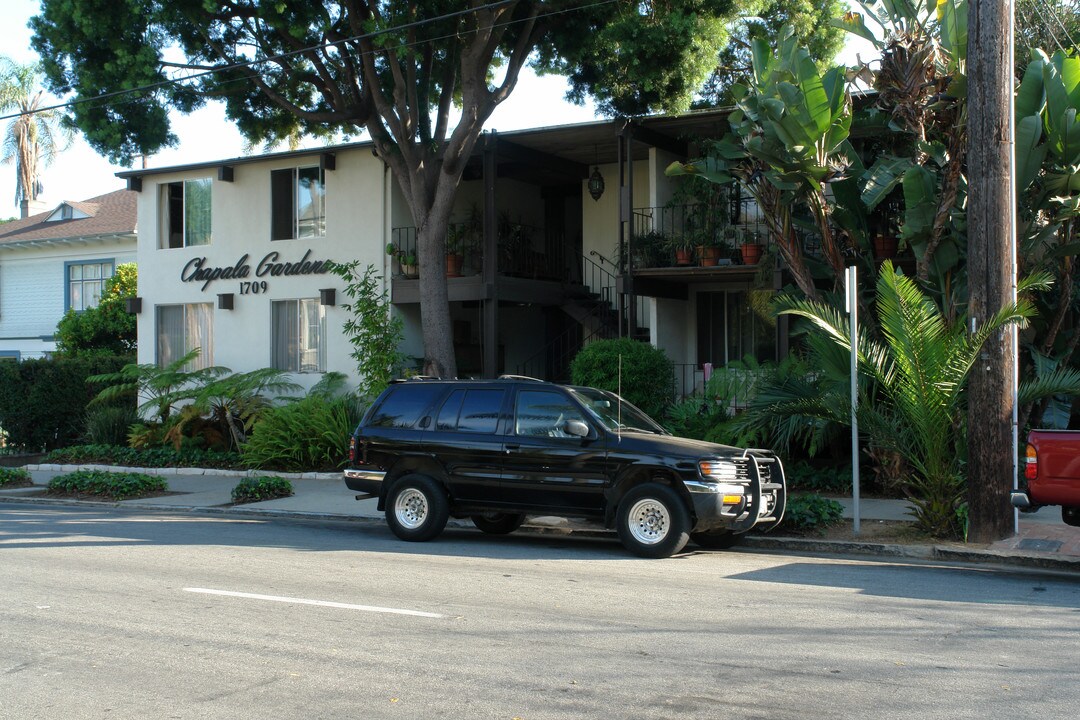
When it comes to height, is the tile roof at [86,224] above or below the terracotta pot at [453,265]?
above

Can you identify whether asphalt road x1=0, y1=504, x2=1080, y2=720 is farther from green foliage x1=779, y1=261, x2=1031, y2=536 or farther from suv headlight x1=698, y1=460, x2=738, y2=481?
green foliage x1=779, y1=261, x2=1031, y2=536

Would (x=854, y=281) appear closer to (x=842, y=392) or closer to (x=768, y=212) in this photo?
(x=842, y=392)

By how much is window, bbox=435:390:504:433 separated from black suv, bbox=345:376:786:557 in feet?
0.04

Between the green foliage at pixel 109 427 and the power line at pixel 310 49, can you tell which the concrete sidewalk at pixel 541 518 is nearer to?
the green foliage at pixel 109 427

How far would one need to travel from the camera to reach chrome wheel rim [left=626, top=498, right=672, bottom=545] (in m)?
10.7

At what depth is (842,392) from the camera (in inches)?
531

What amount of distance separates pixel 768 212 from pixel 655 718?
1082 cm

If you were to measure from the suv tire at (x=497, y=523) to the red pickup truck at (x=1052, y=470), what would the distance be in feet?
18.7

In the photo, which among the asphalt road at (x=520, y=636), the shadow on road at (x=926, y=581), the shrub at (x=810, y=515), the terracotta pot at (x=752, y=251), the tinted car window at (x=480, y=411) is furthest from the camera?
the terracotta pot at (x=752, y=251)

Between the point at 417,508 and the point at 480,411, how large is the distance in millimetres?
1360

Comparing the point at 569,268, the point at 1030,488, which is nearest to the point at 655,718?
the point at 1030,488

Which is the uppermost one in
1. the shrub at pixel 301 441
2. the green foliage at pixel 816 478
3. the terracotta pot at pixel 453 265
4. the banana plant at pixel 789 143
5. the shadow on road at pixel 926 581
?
the banana plant at pixel 789 143

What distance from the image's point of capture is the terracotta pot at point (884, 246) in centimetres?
1684

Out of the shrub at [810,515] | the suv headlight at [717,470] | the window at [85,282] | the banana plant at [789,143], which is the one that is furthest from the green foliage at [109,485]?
the window at [85,282]
